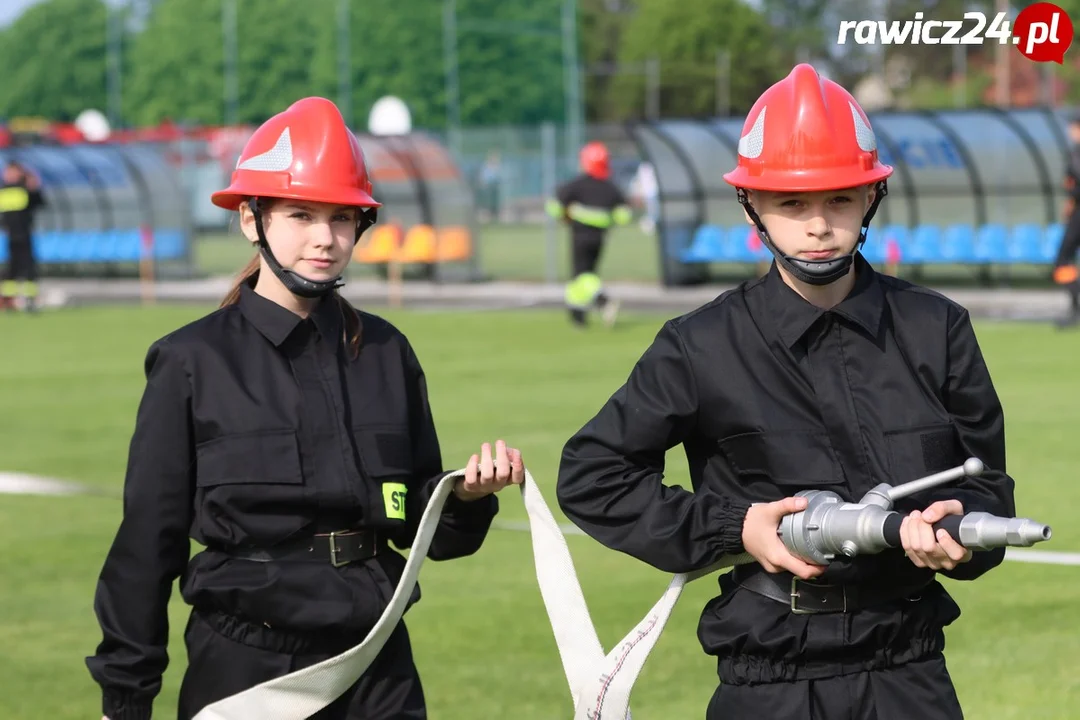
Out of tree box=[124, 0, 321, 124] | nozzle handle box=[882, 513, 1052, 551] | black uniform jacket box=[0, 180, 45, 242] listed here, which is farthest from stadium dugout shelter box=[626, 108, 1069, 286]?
tree box=[124, 0, 321, 124]

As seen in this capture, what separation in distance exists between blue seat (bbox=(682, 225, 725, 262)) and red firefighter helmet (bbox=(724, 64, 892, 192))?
25.4m

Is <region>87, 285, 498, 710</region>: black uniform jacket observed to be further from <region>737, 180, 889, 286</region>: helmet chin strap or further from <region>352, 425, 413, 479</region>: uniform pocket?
<region>737, 180, 889, 286</region>: helmet chin strap

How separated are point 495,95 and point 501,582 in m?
59.1

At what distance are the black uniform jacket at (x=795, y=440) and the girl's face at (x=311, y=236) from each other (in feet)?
2.70

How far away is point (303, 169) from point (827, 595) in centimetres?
157

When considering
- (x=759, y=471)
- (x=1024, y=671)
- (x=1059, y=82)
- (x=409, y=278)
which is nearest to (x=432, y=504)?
(x=759, y=471)

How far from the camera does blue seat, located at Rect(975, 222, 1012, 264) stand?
27.2 m

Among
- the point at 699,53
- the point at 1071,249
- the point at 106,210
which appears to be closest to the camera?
the point at 1071,249

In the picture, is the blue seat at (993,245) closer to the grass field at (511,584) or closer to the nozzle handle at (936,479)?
the grass field at (511,584)

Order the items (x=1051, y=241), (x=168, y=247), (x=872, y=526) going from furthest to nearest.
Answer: (x=168, y=247)
(x=1051, y=241)
(x=872, y=526)

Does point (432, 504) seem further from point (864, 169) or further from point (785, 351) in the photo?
point (864, 169)

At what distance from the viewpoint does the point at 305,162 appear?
432 centimetres

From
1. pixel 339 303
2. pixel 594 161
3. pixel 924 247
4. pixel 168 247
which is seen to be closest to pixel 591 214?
pixel 594 161

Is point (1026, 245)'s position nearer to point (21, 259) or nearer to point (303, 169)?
point (21, 259)
